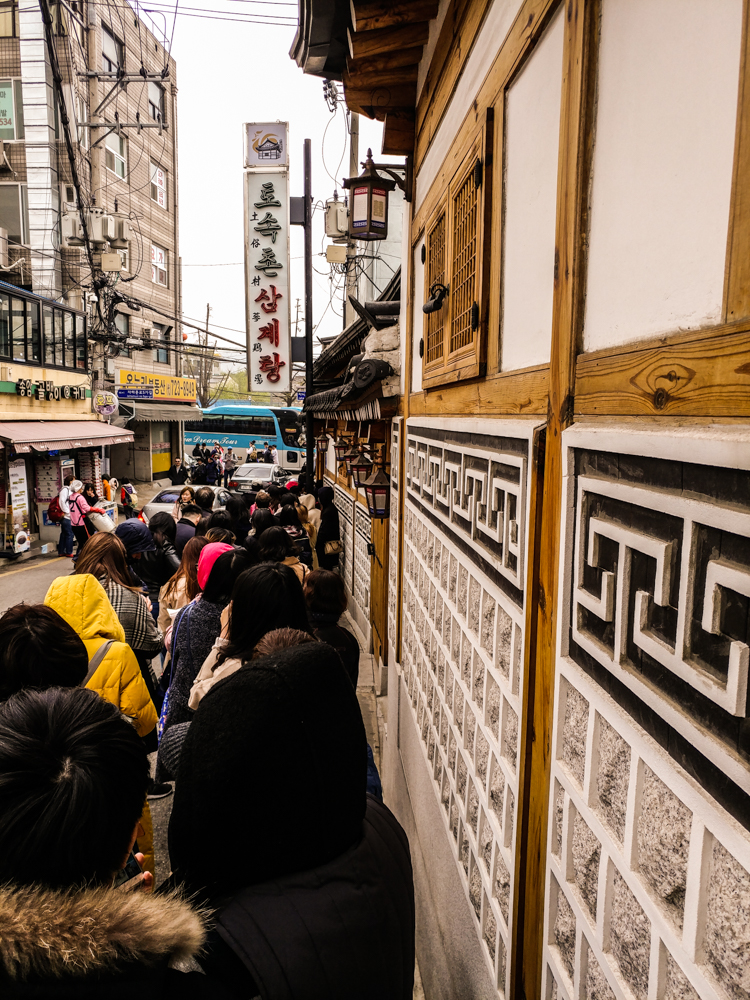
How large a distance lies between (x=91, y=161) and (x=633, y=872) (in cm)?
2567

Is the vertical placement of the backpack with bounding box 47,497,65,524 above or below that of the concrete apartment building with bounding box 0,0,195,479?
below

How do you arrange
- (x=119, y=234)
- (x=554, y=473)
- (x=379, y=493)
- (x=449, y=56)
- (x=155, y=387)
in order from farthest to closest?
(x=155, y=387)
(x=119, y=234)
(x=379, y=493)
(x=449, y=56)
(x=554, y=473)

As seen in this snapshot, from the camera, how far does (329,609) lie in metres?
4.34

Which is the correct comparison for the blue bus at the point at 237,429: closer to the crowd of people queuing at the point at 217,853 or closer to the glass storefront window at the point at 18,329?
the glass storefront window at the point at 18,329

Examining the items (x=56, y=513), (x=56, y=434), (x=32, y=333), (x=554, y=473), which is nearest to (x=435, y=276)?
(x=554, y=473)

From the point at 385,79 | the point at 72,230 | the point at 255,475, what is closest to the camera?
the point at 385,79

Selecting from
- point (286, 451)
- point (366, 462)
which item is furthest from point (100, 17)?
point (366, 462)

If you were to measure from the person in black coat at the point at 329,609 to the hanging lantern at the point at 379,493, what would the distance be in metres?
1.71

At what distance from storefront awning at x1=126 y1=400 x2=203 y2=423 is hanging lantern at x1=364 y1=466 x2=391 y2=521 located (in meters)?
23.7

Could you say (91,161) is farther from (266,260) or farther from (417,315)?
(417,315)

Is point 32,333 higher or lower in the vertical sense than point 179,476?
higher

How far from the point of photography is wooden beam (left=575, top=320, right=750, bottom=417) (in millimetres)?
980

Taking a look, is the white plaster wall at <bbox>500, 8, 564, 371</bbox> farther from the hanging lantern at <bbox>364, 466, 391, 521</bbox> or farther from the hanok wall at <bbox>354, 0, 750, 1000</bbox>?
the hanging lantern at <bbox>364, 466, 391, 521</bbox>

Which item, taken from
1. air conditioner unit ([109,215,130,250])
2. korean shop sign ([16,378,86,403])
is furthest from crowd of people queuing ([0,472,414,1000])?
air conditioner unit ([109,215,130,250])
